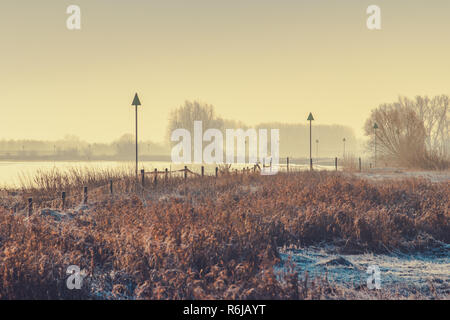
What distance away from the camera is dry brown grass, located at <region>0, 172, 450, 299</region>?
502 cm

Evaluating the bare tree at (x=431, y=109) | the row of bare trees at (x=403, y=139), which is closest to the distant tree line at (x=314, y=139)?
the bare tree at (x=431, y=109)

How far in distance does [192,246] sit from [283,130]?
13156 centimetres

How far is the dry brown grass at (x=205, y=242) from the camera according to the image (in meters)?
5.02

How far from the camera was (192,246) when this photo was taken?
242 inches

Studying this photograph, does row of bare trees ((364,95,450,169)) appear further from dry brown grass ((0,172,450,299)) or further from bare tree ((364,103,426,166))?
dry brown grass ((0,172,450,299))

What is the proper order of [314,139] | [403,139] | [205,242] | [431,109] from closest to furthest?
[205,242]
[403,139]
[431,109]
[314,139]

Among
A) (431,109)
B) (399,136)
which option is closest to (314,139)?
(431,109)

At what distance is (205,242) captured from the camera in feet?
20.7

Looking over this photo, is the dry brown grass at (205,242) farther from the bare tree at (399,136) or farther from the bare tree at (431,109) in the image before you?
the bare tree at (431,109)

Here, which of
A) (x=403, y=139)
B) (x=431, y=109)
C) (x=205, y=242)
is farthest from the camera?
(x=431, y=109)

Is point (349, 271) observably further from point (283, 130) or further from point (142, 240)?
point (283, 130)

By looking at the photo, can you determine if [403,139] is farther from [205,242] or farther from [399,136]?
[205,242]

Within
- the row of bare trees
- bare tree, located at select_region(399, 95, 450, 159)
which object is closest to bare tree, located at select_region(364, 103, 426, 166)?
the row of bare trees
